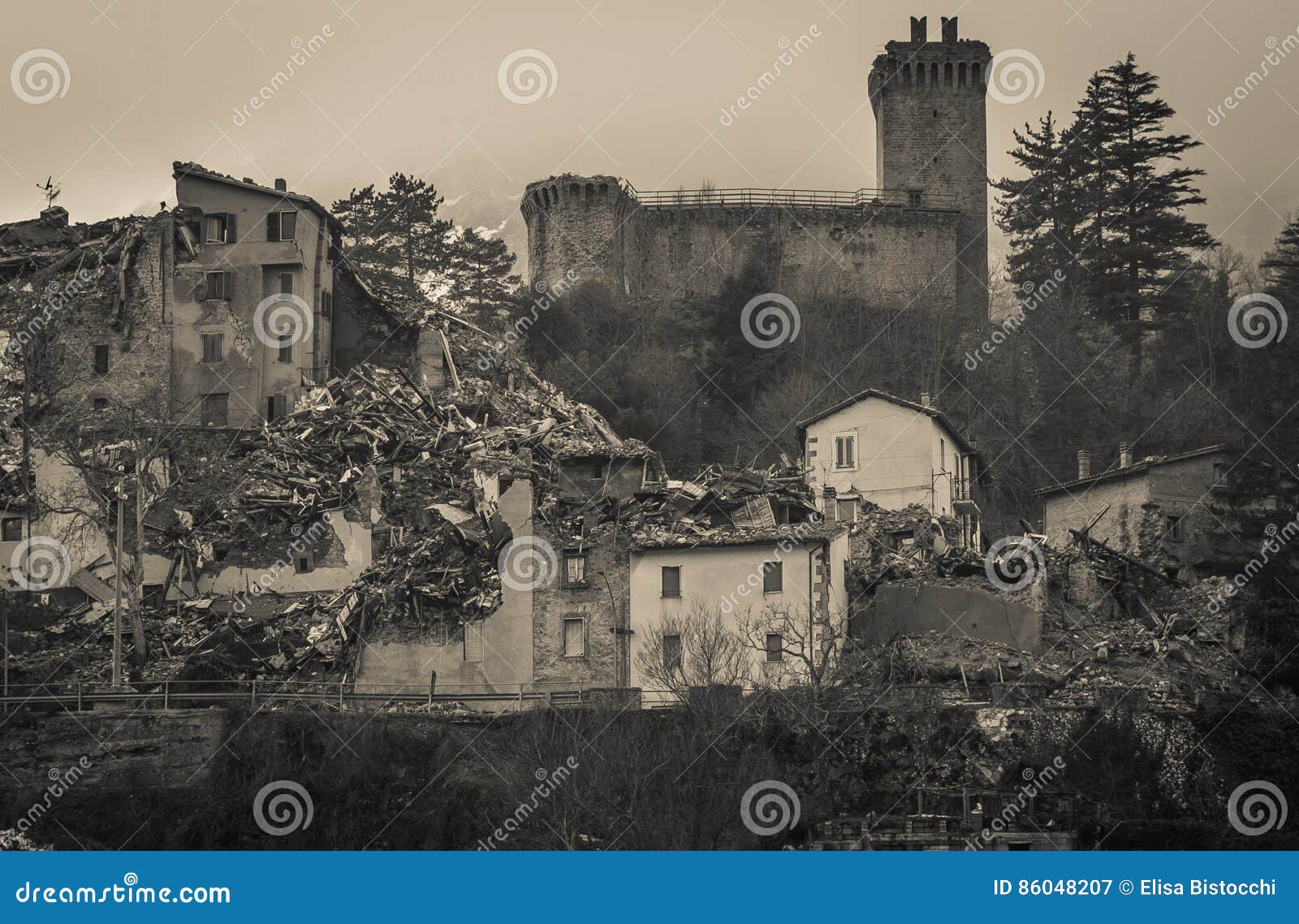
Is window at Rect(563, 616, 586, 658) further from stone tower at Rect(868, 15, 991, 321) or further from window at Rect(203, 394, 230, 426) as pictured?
stone tower at Rect(868, 15, 991, 321)

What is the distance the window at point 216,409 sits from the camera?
2127 inches

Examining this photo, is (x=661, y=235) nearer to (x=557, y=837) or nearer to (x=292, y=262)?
(x=292, y=262)

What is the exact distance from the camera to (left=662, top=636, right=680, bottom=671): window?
40719 mm

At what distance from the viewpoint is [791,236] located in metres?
72.7

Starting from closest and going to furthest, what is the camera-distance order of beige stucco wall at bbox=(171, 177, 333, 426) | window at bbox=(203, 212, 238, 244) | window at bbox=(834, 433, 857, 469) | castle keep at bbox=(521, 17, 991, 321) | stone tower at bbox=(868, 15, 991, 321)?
window at bbox=(834, 433, 857, 469)
beige stucco wall at bbox=(171, 177, 333, 426)
window at bbox=(203, 212, 238, 244)
castle keep at bbox=(521, 17, 991, 321)
stone tower at bbox=(868, 15, 991, 321)

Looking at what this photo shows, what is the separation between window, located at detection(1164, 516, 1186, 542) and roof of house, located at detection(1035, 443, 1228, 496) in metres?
1.34

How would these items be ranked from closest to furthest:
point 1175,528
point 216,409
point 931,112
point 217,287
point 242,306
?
point 1175,528
point 216,409
point 217,287
point 242,306
point 931,112

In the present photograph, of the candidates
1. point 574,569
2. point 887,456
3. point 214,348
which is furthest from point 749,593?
point 214,348

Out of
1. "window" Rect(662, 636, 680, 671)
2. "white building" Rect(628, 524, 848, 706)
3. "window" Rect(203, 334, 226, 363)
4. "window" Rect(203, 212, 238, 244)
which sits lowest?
"window" Rect(662, 636, 680, 671)

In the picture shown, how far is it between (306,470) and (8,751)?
12389mm

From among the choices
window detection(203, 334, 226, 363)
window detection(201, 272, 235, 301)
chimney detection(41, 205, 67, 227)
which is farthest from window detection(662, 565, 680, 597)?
chimney detection(41, 205, 67, 227)

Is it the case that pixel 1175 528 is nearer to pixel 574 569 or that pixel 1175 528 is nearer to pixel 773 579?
pixel 773 579

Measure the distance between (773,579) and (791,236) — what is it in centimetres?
3277

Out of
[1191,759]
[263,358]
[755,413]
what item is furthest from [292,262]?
[1191,759]
